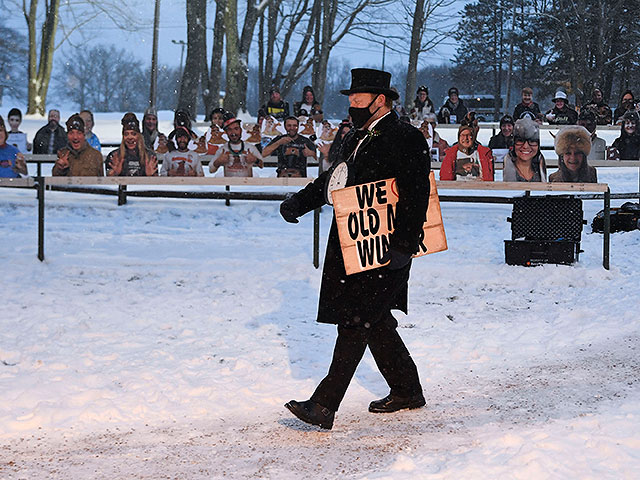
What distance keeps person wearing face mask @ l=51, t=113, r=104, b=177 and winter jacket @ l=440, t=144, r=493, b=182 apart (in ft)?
14.0

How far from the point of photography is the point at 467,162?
38.3 feet

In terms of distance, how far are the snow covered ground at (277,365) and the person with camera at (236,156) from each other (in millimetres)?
1564

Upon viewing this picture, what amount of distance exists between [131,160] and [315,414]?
7.76 metres

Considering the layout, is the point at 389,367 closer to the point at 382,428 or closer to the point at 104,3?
the point at 382,428

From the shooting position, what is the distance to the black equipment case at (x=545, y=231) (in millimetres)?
9969

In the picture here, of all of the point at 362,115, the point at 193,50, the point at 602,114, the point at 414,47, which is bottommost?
the point at 362,115

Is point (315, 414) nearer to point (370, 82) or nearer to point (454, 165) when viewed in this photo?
point (370, 82)

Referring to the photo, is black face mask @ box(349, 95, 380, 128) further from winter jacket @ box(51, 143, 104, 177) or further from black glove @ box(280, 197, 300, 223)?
winter jacket @ box(51, 143, 104, 177)

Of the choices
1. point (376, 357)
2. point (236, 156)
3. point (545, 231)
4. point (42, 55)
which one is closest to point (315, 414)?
point (376, 357)

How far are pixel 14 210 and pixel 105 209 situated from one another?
134cm

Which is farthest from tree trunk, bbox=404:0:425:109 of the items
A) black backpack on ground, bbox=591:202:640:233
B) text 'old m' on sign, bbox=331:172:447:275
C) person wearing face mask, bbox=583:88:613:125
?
text 'old m' on sign, bbox=331:172:447:275

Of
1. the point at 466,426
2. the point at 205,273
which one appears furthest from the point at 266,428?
the point at 205,273

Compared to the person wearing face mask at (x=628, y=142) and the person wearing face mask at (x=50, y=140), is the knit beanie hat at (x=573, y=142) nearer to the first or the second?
the person wearing face mask at (x=628, y=142)

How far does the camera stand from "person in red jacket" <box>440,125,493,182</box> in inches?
454
